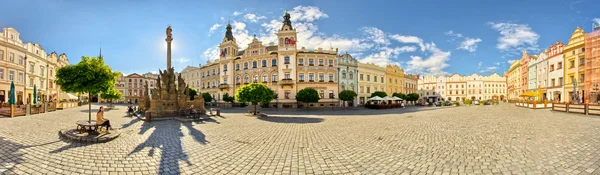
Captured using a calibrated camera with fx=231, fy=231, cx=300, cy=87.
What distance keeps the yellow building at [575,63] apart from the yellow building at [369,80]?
2594cm

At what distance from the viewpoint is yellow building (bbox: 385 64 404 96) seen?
49344 millimetres

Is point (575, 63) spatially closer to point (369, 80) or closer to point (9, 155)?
point (369, 80)

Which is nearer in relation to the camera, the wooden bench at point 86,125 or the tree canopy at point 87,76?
the wooden bench at point 86,125

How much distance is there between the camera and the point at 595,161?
5.50 metres

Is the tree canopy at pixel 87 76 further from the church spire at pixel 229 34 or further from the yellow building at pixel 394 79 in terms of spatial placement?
the yellow building at pixel 394 79

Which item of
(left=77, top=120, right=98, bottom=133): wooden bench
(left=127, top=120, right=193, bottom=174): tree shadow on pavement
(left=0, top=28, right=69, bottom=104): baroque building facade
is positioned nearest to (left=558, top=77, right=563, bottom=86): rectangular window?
(left=127, top=120, right=193, bottom=174): tree shadow on pavement

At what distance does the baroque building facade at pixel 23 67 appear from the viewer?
29297 millimetres

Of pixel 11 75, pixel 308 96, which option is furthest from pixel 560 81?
pixel 11 75

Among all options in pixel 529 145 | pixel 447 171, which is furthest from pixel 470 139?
pixel 447 171

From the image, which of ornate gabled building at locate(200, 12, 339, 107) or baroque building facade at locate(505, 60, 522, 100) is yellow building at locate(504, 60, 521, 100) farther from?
ornate gabled building at locate(200, 12, 339, 107)

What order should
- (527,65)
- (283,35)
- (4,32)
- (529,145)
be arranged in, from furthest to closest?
(527,65) < (283,35) < (4,32) < (529,145)

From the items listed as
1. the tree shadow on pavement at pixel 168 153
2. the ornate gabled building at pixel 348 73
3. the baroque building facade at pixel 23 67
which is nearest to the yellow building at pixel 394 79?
the ornate gabled building at pixel 348 73

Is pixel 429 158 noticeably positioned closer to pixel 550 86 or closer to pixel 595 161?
pixel 595 161

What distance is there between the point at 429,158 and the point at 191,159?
237 inches
